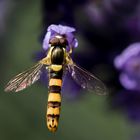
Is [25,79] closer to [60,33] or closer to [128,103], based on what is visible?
[60,33]

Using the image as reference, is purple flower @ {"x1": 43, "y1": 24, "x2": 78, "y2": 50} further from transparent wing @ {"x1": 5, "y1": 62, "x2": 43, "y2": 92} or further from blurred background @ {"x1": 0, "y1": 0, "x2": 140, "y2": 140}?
blurred background @ {"x1": 0, "y1": 0, "x2": 140, "y2": 140}

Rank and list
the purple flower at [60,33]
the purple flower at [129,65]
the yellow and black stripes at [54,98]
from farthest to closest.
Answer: the purple flower at [129,65]
the purple flower at [60,33]
the yellow and black stripes at [54,98]

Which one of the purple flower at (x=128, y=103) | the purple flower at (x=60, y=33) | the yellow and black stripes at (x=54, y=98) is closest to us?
the yellow and black stripes at (x=54, y=98)

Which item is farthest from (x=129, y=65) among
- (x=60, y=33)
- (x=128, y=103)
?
(x=60, y=33)

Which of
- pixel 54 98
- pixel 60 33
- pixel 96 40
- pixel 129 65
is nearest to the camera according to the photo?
pixel 54 98

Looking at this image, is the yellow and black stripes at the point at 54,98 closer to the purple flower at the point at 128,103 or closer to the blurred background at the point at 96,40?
the blurred background at the point at 96,40

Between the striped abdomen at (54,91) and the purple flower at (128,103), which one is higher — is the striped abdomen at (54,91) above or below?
below

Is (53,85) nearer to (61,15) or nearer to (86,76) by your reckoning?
(86,76)

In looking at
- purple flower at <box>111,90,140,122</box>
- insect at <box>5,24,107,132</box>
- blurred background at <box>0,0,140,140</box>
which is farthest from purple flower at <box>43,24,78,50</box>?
purple flower at <box>111,90,140,122</box>

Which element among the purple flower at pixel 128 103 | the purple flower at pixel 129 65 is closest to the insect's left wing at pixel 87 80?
the purple flower at pixel 129 65
